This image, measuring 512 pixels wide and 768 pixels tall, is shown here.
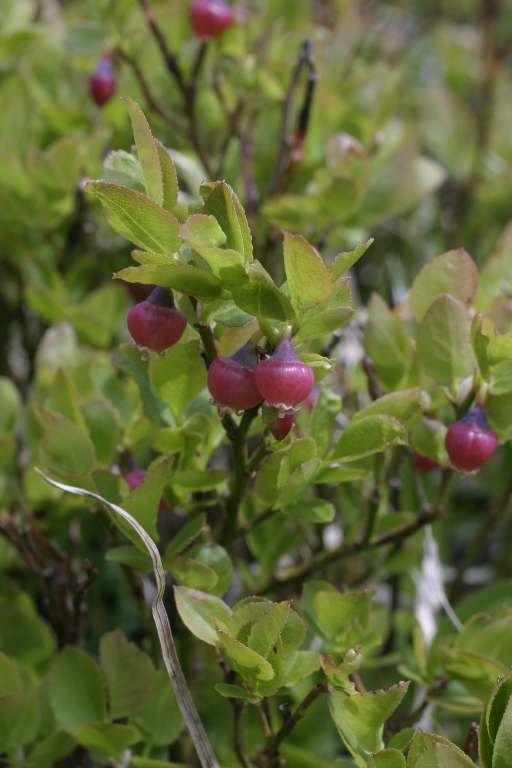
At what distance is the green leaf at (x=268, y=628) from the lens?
629mm

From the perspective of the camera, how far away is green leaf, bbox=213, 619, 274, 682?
0.63 metres

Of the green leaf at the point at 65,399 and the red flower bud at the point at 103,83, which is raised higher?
the red flower bud at the point at 103,83

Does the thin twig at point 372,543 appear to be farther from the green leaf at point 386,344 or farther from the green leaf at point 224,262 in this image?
the green leaf at point 224,262

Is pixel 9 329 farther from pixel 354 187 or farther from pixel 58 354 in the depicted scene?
pixel 354 187

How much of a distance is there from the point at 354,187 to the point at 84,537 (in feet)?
2.60

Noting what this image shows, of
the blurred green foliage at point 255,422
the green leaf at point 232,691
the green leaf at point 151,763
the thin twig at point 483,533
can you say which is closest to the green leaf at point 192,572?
the blurred green foliage at point 255,422

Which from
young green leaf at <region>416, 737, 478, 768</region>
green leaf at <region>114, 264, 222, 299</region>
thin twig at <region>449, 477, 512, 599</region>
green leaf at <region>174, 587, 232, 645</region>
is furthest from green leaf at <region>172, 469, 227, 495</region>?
thin twig at <region>449, 477, 512, 599</region>

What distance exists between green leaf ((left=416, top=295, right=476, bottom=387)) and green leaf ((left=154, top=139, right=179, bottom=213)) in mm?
300

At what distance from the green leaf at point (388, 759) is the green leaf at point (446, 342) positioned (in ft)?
1.20

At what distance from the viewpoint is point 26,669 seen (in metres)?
1.00

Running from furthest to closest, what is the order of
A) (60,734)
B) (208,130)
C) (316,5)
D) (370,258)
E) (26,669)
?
(316,5)
(370,258)
(208,130)
(26,669)
(60,734)

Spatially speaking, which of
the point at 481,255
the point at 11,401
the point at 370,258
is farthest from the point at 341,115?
the point at 11,401

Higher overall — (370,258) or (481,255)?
(481,255)

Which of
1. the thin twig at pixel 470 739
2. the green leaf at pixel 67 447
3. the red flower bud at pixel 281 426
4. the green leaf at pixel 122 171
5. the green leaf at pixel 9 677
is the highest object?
the green leaf at pixel 122 171
